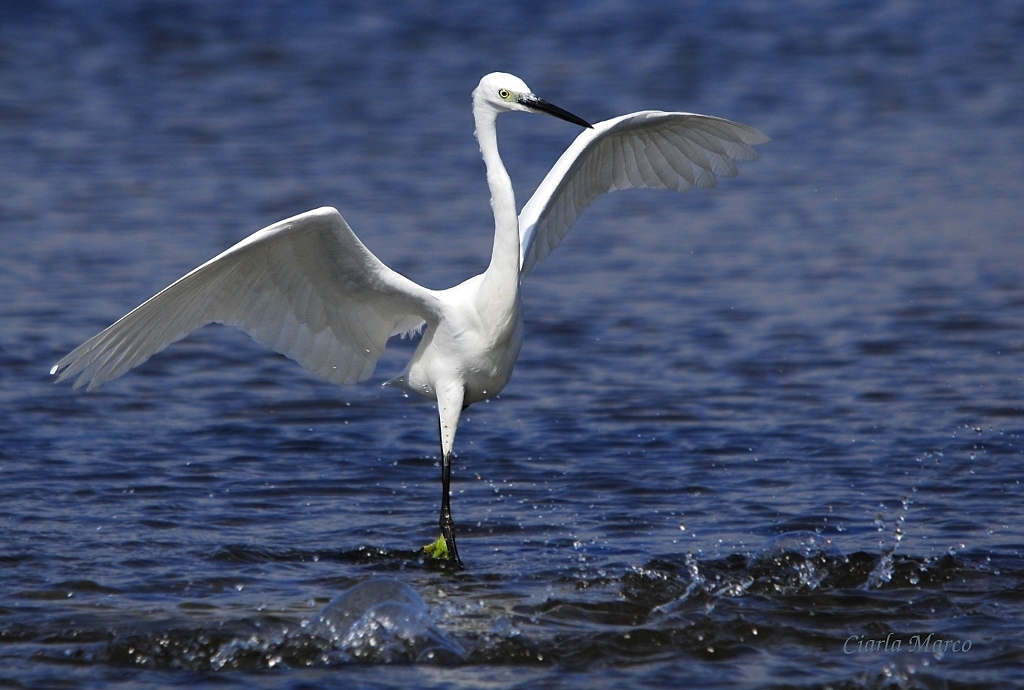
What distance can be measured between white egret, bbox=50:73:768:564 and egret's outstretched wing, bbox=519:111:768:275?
0.04 metres

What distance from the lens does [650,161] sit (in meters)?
7.87

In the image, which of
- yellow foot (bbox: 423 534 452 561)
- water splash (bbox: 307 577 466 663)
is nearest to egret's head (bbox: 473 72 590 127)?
yellow foot (bbox: 423 534 452 561)

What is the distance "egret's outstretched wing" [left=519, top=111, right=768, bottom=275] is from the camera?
7.53 metres

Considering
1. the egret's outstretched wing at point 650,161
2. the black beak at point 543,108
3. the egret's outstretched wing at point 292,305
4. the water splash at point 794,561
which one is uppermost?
the black beak at point 543,108

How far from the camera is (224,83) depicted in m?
18.8

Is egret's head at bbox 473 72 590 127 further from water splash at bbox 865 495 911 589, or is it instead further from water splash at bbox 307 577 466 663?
water splash at bbox 865 495 911 589

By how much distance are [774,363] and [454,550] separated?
3626 mm

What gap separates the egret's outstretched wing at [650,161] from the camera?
7.53m

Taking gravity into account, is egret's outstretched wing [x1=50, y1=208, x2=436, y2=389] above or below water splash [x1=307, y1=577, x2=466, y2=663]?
above

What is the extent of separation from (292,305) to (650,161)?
94.3 inches

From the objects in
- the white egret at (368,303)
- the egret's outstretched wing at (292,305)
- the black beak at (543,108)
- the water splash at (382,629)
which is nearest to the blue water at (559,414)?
the water splash at (382,629)

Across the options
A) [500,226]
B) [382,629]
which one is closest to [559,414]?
[500,226]

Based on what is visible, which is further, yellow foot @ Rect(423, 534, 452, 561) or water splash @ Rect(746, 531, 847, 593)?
yellow foot @ Rect(423, 534, 452, 561)

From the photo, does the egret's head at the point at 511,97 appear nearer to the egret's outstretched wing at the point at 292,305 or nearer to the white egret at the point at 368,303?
the white egret at the point at 368,303
